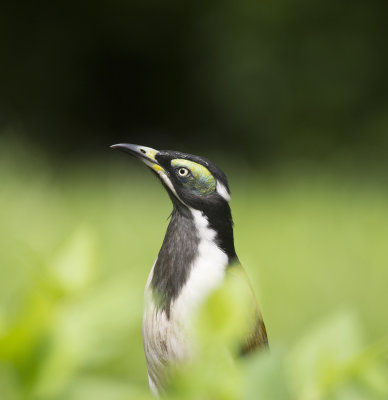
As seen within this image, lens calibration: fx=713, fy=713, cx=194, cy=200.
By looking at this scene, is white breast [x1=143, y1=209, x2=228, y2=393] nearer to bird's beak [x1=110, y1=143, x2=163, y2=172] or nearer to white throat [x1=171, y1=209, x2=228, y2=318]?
white throat [x1=171, y1=209, x2=228, y2=318]

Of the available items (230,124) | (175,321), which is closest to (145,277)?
(175,321)

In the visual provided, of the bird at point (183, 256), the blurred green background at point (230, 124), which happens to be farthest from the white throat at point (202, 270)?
the blurred green background at point (230, 124)

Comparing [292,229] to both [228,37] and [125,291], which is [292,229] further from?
[125,291]

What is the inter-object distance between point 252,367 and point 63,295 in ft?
0.31

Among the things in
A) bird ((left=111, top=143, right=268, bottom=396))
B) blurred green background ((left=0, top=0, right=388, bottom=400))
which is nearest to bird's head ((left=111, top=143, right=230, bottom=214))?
bird ((left=111, top=143, right=268, bottom=396))

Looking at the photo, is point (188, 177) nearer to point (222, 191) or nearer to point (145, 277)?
point (222, 191)

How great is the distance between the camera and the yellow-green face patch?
74 cm

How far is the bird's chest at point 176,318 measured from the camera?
0.69m

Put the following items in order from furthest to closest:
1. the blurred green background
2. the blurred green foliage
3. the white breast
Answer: the blurred green background < the white breast < the blurred green foliage

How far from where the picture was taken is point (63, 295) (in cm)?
33

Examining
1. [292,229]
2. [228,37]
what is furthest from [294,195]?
[228,37]

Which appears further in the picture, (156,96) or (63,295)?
(156,96)

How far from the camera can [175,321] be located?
706mm

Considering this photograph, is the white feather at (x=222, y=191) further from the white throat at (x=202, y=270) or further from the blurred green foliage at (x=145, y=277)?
the blurred green foliage at (x=145, y=277)
